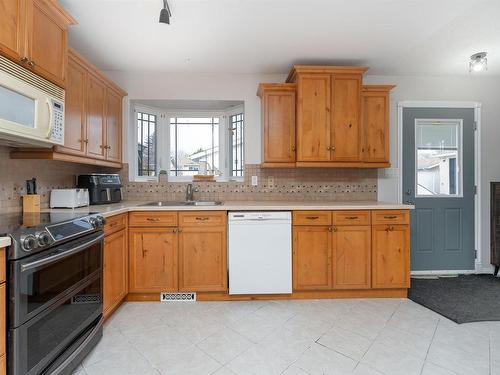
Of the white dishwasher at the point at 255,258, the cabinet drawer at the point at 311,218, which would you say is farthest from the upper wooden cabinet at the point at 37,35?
the cabinet drawer at the point at 311,218

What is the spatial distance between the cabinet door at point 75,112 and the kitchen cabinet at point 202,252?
106 centimetres

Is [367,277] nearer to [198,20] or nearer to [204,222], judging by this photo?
[204,222]

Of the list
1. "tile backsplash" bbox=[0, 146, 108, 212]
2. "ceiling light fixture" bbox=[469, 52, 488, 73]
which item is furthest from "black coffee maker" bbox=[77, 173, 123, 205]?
"ceiling light fixture" bbox=[469, 52, 488, 73]

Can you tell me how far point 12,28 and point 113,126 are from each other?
4.46 feet

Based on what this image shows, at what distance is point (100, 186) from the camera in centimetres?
250

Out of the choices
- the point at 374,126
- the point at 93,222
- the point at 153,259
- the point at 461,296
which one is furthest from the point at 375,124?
the point at 93,222

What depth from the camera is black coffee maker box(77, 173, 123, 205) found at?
8.05 ft

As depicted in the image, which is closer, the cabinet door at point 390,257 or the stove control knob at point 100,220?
the stove control knob at point 100,220

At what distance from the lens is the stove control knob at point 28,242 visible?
3.83ft

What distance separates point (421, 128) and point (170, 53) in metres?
3.14

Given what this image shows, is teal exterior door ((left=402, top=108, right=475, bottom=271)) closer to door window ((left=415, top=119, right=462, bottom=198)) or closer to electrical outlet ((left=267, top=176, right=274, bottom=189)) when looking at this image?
door window ((left=415, top=119, right=462, bottom=198))

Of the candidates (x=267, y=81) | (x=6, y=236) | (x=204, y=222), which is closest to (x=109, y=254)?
(x=204, y=222)

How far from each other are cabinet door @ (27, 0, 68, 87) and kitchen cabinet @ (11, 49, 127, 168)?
0.71ft

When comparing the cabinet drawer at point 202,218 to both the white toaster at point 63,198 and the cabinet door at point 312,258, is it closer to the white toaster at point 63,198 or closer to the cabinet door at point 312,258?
the cabinet door at point 312,258
